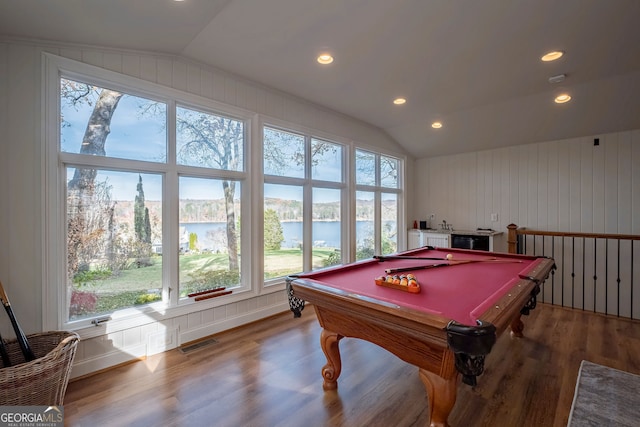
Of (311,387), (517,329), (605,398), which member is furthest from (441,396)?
(517,329)

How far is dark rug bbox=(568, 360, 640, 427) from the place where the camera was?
1.81 metres

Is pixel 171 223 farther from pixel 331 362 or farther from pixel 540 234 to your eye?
pixel 540 234

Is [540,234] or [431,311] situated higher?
[540,234]

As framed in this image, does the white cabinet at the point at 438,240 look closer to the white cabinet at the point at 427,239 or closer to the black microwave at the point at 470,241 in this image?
the white cabinet at the point at 427,239

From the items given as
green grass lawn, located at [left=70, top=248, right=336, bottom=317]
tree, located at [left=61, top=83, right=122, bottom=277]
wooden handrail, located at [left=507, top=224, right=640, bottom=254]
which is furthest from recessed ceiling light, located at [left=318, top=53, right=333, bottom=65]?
wooden handrail, located at [left=507, top=224, right=640, bottom=254]

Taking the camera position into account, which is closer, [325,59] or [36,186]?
[36,186]

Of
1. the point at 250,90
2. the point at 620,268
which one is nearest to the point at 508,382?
the point at 620,268

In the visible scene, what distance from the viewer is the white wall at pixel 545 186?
157 inches

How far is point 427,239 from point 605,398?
11.5 feet

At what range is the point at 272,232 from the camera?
3.71 metres

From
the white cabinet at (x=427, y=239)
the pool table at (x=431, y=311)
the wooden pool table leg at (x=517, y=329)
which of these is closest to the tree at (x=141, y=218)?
the pool table at (x=431, y=311)

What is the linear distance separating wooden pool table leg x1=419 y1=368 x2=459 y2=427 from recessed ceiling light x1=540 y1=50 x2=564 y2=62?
3.08m

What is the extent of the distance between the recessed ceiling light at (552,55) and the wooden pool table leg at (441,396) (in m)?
3.08

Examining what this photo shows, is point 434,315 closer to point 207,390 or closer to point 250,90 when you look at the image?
point 207,390
